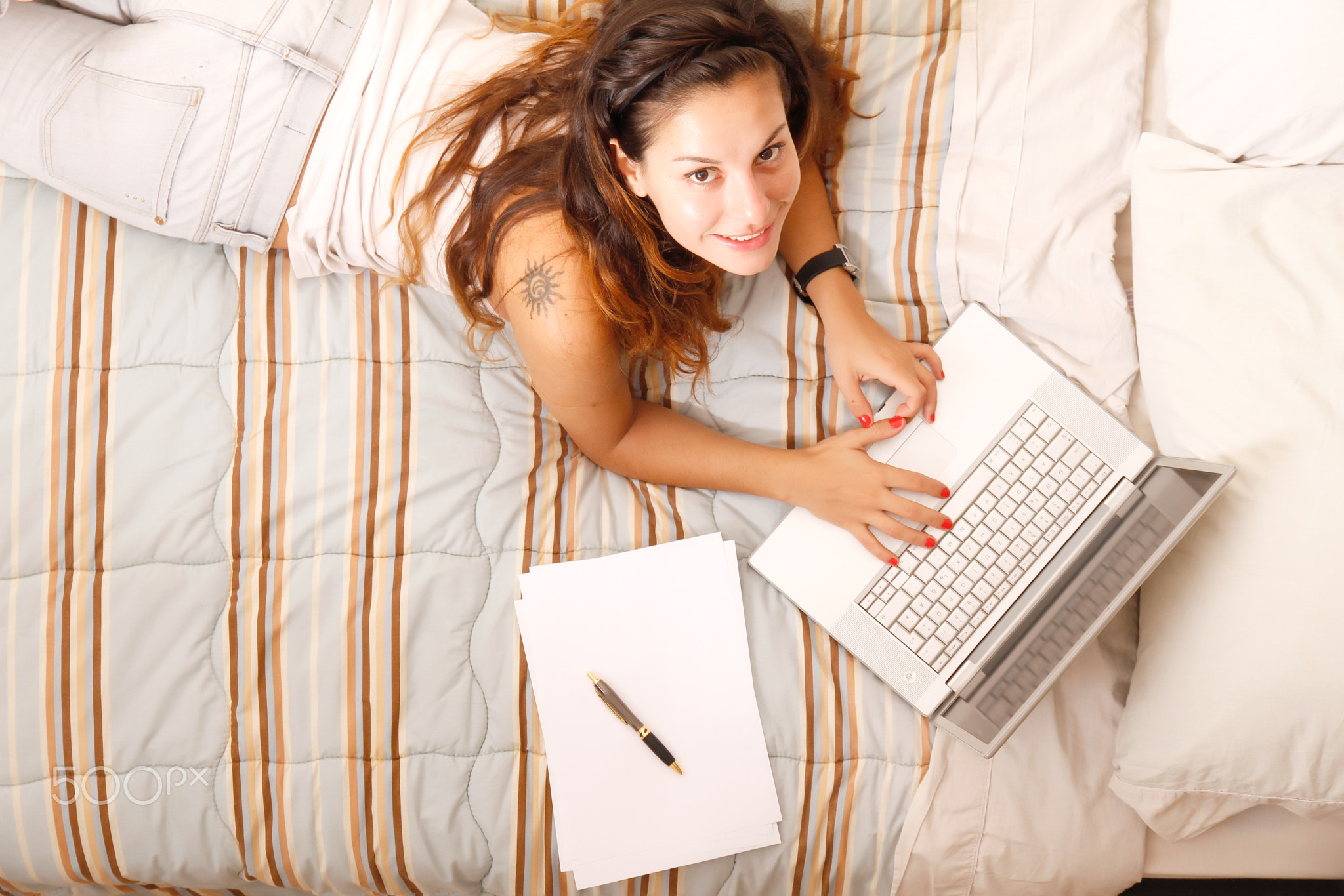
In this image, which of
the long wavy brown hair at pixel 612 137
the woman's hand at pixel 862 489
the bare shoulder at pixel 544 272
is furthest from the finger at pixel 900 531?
the bare shoulder at pixel 544 272

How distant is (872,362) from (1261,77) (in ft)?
1.83

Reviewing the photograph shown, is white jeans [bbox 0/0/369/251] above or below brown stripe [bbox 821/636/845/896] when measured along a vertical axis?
above

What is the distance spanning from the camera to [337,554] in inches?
43.8

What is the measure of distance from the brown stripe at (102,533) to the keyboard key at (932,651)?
41.7 inches

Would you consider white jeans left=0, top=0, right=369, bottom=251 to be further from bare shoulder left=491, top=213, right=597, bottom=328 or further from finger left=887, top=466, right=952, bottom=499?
Answer: finger left=887, top=466, right=952, bottom=499

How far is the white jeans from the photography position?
110cm

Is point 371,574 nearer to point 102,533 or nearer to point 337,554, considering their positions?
point 337,554

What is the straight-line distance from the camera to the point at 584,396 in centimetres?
106

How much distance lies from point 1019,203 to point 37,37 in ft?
4.51

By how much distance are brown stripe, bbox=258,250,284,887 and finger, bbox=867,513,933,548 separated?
809mm

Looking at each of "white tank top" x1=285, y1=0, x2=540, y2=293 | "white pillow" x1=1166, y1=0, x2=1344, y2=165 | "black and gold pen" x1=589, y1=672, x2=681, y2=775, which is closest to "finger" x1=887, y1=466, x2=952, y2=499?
"black and gold pen" x1=589, y1=672, x2=681, y2=775

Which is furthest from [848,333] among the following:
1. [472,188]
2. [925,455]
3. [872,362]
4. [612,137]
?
[472,188]

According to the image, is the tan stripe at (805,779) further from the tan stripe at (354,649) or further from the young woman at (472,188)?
the tan stripe at (354,649)

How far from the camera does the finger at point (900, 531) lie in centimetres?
103
